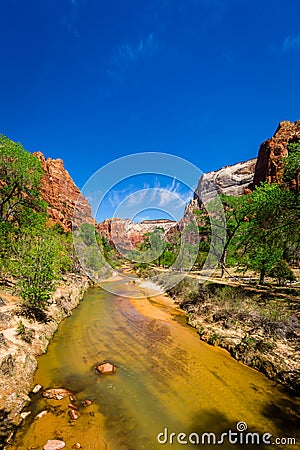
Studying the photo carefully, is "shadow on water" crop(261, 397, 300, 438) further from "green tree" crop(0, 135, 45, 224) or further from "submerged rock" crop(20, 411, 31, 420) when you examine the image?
"green tree" crop(0, 135, 45, 224)

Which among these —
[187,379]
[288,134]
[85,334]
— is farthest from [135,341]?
[288,134]

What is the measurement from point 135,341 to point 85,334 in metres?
3.65

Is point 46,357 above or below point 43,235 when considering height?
below

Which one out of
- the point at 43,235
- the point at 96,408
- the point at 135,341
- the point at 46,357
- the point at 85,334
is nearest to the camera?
the point at 96,408

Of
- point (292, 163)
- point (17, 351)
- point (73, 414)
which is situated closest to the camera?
point (73, 414)

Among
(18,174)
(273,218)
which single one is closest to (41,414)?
(273,218)

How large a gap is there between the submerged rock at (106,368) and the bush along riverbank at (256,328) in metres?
6.22

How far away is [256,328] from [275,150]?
8930 centimetres

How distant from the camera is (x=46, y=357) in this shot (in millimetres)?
11477

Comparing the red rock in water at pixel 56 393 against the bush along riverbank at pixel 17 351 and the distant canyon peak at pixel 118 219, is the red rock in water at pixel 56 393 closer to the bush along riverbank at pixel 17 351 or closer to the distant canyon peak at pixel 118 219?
the bush along riverbank at pixel 17 351

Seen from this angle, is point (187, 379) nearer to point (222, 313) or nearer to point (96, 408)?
point (96, 408)

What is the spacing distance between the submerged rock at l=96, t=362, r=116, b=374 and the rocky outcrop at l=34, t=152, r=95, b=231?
75.3 metres

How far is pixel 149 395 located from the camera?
877cm

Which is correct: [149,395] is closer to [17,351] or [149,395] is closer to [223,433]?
[223,433]
